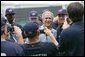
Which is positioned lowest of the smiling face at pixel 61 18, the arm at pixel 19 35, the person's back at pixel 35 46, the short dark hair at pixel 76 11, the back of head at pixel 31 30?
the arm at pixel 19 35

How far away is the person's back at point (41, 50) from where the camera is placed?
557cm

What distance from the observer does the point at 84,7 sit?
5863 mm

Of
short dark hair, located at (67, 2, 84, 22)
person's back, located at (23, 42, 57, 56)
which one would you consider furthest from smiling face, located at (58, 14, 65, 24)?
person's back, located at (23, 42, 57, 56)

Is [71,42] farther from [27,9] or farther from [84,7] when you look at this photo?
[27,9]

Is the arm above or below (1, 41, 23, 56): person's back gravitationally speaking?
below

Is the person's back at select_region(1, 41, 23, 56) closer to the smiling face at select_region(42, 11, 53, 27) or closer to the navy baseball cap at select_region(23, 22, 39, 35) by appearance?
the navy baseball cap at select_region(23, 22, 39, 35)

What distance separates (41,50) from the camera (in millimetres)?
5578

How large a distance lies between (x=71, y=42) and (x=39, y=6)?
5482 millimetres

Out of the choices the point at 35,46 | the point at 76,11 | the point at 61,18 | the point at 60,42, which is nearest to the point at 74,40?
the point at 60,42

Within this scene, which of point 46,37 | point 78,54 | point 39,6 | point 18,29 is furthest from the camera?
point 39,6

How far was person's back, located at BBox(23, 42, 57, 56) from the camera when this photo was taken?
5.57 m

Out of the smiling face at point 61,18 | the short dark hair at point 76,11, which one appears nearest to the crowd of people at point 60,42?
the short dark hair at point 76,11

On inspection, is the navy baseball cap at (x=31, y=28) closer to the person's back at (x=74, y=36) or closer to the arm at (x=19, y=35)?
the person's back at (x=74, y=36)

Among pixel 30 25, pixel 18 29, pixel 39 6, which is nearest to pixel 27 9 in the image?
pixel 39 6
